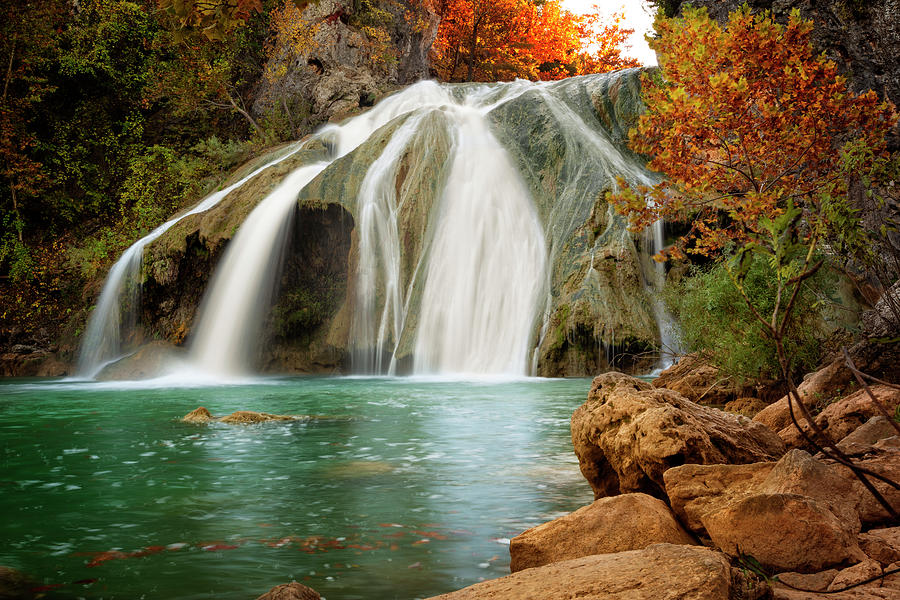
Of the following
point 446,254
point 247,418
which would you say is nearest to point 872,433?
point 247,418

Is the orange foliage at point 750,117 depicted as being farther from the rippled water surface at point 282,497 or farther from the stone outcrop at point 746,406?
the rippled water surface at point 282,497

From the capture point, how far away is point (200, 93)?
24047 mm

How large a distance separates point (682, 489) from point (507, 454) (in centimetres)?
303

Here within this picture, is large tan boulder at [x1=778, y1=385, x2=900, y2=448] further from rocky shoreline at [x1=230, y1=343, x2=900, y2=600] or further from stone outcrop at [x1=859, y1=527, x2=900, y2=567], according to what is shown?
stone outcrop at [x1=859, y1=527, x2=900, y2=567]

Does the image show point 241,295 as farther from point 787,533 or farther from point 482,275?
point 787,533

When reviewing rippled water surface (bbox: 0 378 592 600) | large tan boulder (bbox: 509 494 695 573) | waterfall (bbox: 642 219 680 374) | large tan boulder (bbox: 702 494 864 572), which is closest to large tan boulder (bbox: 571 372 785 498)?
rippled water surface (bbox: 0 378 592 600)

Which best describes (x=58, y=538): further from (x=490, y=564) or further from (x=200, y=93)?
(x=200, y=93)

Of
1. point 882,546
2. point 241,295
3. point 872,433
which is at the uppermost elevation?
point 241,295

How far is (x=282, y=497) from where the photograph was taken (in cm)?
509

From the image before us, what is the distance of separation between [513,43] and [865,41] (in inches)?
1047

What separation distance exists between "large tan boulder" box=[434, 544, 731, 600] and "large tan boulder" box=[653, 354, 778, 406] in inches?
214

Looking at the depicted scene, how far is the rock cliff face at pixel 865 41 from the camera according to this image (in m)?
10.3

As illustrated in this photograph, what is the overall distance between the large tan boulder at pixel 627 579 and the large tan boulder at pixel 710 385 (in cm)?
543

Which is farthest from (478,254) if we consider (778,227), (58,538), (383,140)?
(778,227)
